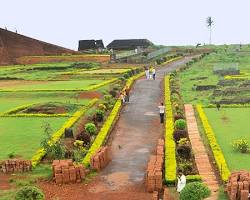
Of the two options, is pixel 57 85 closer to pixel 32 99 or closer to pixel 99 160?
pixel 32 99

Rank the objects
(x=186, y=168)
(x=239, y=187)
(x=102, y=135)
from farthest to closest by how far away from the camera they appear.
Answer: (x=102, y=135) → (x=186, y=168) → (x=239, y=187)

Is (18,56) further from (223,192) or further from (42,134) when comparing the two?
(223,192)

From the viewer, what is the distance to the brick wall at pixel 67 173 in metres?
16.4

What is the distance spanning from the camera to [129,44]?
84.7 m

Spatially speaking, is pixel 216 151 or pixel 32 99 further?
pixel 32 99

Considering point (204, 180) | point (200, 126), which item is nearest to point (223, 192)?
point (204, 180)

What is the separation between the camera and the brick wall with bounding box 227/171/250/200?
13625 millimetres

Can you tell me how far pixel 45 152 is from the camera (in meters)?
18.9

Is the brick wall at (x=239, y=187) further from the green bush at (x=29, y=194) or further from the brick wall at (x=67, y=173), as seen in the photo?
the green bush at (x=29, y=194)

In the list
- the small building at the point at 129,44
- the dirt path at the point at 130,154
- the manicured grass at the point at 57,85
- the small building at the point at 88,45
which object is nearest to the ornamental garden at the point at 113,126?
the manicured grass at the point at 57,85

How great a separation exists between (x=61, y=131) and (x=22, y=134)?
1.85 m

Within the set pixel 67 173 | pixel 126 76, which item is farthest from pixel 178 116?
pixel 126 76

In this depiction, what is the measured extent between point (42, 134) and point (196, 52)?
56998 mm

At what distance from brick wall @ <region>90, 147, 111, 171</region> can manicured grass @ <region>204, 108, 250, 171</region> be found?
446cm
